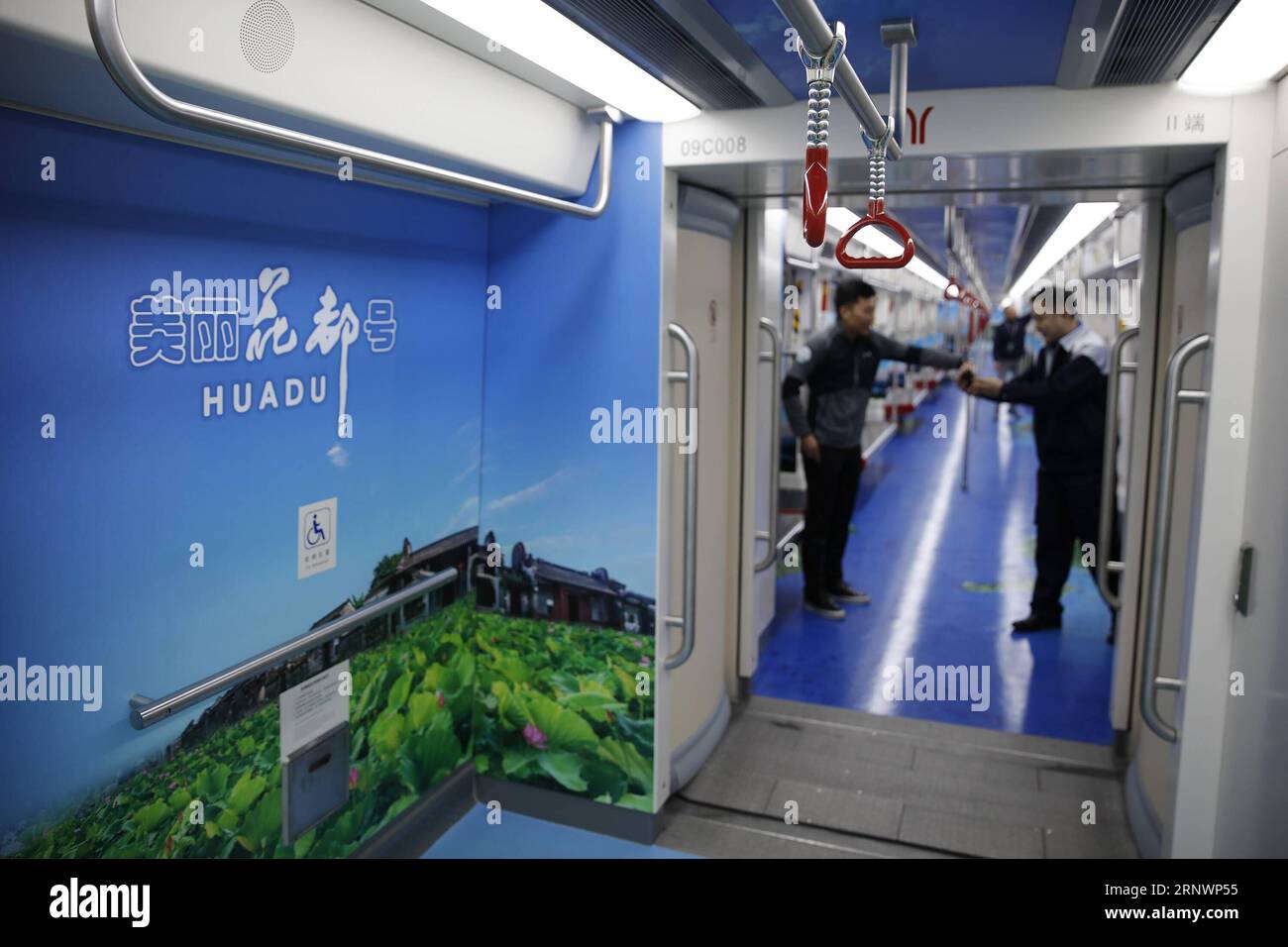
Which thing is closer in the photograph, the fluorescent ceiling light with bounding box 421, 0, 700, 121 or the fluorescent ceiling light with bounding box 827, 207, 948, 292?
the fluorescent ceiling light with bounding box 421, 0, 700, 121

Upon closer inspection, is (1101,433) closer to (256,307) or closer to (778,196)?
(778,196)

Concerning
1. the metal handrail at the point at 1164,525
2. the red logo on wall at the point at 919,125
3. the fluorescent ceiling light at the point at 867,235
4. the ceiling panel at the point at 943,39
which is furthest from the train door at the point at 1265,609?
the fluorescent ceiling light at the point at 867,235

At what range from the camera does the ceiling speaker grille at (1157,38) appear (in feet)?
6.86

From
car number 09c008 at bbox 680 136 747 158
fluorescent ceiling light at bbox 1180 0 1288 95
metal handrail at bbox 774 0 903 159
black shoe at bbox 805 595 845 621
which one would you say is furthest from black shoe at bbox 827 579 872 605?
metal handrail at bbox 774 0 903 159

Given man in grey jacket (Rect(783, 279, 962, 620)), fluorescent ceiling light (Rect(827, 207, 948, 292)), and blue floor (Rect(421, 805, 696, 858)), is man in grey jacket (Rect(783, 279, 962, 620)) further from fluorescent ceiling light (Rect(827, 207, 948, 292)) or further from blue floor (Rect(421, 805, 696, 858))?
blue floor (Rect(421, 805, 696, 858))

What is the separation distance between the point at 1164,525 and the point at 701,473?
1720mm

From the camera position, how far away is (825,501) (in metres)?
5.95

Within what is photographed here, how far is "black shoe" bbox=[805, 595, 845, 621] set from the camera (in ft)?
19.9

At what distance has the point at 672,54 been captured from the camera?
8.24 feet

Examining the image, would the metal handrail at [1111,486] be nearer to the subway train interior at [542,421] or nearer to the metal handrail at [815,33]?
the subway train interior at [542,421]

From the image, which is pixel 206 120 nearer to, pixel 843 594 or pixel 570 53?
pixel 570 53

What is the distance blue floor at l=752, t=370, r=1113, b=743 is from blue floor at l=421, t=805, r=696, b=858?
63.8 inches

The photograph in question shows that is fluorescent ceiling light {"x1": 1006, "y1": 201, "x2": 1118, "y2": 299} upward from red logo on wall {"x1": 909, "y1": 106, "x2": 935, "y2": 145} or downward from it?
upward

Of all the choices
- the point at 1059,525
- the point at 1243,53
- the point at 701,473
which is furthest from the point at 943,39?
the point at 1059,525
